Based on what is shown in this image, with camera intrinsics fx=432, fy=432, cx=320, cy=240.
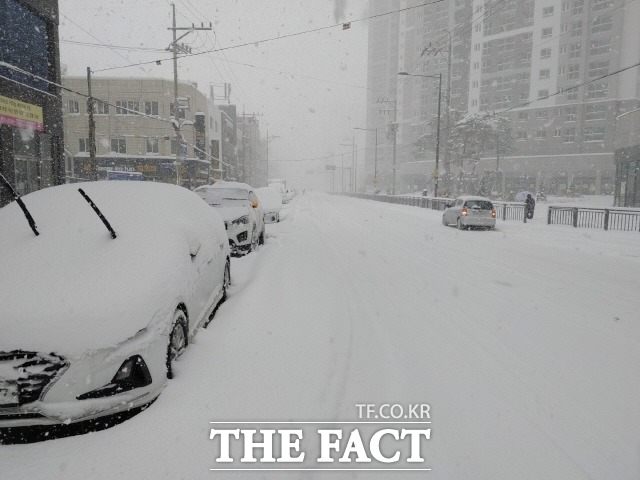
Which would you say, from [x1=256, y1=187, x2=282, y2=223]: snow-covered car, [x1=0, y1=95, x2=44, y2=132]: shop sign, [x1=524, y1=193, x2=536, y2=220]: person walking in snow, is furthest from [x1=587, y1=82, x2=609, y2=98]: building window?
[x1=0, y1=95, x2=44, y2=132]: shop sign

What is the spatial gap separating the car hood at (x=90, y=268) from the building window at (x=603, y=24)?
264 ft

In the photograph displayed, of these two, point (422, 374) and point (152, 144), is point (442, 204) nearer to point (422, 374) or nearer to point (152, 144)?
point (422, 374)

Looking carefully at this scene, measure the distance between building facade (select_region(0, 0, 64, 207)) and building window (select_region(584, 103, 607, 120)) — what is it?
70527mm

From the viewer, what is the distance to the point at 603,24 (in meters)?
64.7

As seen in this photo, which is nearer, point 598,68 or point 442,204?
point 442,204

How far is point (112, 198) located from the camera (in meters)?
4.55

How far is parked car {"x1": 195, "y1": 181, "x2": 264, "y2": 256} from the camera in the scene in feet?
31.4

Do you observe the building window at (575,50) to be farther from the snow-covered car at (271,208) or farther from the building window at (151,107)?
the snow-covered car at (271,208)

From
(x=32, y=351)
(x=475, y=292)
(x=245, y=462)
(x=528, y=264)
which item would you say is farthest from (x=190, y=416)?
(x=528, y=264)

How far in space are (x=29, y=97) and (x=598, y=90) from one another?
244ft

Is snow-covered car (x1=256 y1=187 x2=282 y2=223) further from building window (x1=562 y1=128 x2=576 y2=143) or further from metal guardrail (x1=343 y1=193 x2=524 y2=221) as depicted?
building window (x1=562 y1=128 x2=576 y2=143)

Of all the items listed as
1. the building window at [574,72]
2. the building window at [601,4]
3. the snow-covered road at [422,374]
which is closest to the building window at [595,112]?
the building window at [574,72]

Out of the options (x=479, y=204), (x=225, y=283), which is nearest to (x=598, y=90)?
(x=479, y=204)

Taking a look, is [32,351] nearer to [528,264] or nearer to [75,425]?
[75,425]
